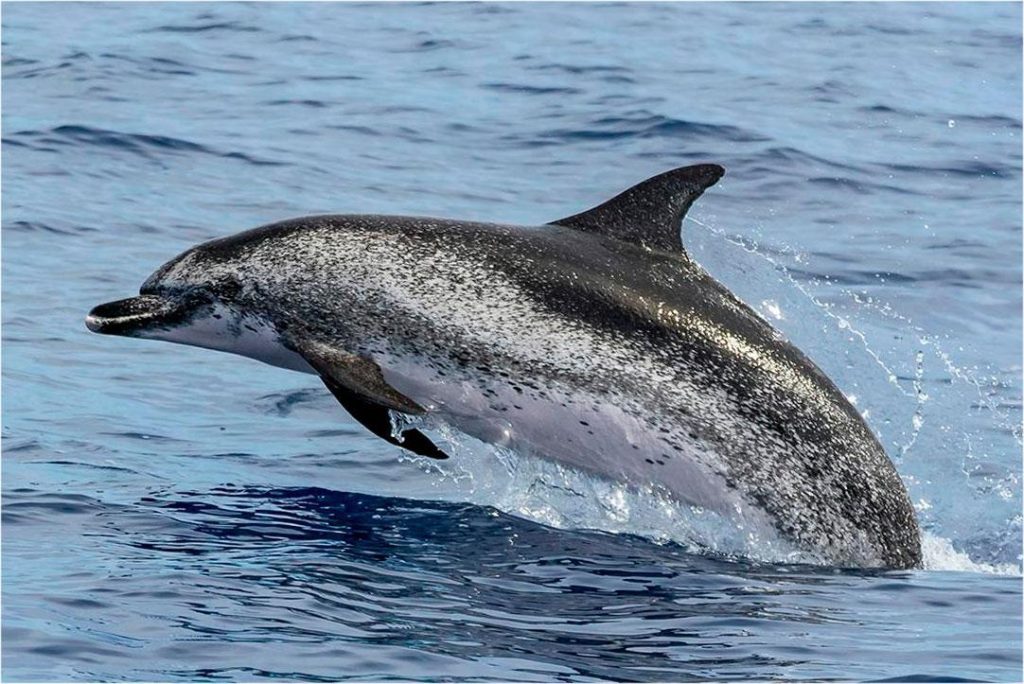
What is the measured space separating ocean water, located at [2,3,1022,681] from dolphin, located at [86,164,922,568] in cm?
36

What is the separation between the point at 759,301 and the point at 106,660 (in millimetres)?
6912

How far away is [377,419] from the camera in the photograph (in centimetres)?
865

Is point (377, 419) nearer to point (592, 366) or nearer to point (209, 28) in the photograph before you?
point (592, 366)

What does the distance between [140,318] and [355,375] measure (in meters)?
1.50

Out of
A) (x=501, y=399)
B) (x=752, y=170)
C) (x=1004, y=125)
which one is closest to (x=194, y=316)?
(x=501, y=399)

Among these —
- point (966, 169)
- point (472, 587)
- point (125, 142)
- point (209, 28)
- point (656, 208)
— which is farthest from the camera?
point (209, 28)

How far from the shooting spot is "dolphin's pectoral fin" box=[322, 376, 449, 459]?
8547 mm

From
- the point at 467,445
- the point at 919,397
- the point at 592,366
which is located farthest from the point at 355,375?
the point at 919,397

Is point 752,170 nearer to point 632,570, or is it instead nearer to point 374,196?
point 374,196

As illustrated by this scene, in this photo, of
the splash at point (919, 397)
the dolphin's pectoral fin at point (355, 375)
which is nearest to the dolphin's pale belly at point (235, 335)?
the dolphin's pectoral fin at point (355, 375)

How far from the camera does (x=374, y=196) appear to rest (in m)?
17.2

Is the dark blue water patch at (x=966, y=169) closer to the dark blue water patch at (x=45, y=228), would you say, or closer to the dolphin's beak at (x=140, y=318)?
the dark blue water patch at (x=45, y=228)

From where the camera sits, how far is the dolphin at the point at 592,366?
28.5ft

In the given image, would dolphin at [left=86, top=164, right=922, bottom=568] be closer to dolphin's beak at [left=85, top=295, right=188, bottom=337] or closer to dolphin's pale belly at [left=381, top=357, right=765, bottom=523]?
dolphin's pale belly at [left=381, top=357, right=765, bottom=523]
